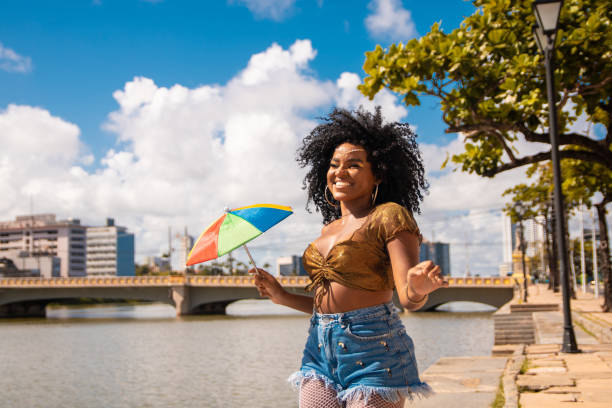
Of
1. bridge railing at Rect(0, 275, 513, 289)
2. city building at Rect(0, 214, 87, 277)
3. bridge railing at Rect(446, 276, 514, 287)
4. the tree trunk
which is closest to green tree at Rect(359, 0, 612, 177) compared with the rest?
the tree trunk

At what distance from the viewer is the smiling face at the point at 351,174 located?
3.12m

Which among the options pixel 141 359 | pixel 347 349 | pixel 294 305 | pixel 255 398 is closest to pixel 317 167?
pixel 294 305

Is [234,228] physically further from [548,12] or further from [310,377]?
[548,12]

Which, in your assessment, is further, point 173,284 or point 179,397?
point 173,284

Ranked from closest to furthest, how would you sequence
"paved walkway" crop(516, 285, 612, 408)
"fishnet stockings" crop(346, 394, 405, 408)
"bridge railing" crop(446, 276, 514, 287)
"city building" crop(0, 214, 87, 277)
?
"fishnet stockings" crop(346, 394, 405, 408), "paved walkway" crop(516, 285, 612, 408), "bridge railing" crop(446, 276, 514, 287), "city building" crop(0, 214, 87, 277)

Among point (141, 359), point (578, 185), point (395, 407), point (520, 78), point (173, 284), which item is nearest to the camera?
point (395, 407)

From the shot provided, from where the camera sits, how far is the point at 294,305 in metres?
3.36

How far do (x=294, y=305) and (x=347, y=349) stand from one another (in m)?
0.59

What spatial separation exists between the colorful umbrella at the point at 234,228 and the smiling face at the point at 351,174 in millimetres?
266

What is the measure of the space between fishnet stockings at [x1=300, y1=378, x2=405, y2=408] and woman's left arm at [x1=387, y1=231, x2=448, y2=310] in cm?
41

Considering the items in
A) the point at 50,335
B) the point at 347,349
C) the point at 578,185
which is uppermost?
the point at 578,185

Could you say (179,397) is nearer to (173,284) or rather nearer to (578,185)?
(578,185)

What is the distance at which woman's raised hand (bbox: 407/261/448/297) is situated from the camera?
2422 millimetres

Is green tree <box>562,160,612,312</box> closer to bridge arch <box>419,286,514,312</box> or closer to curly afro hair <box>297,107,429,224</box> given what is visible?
curly afro hair <box>297,107,429,224</box>
